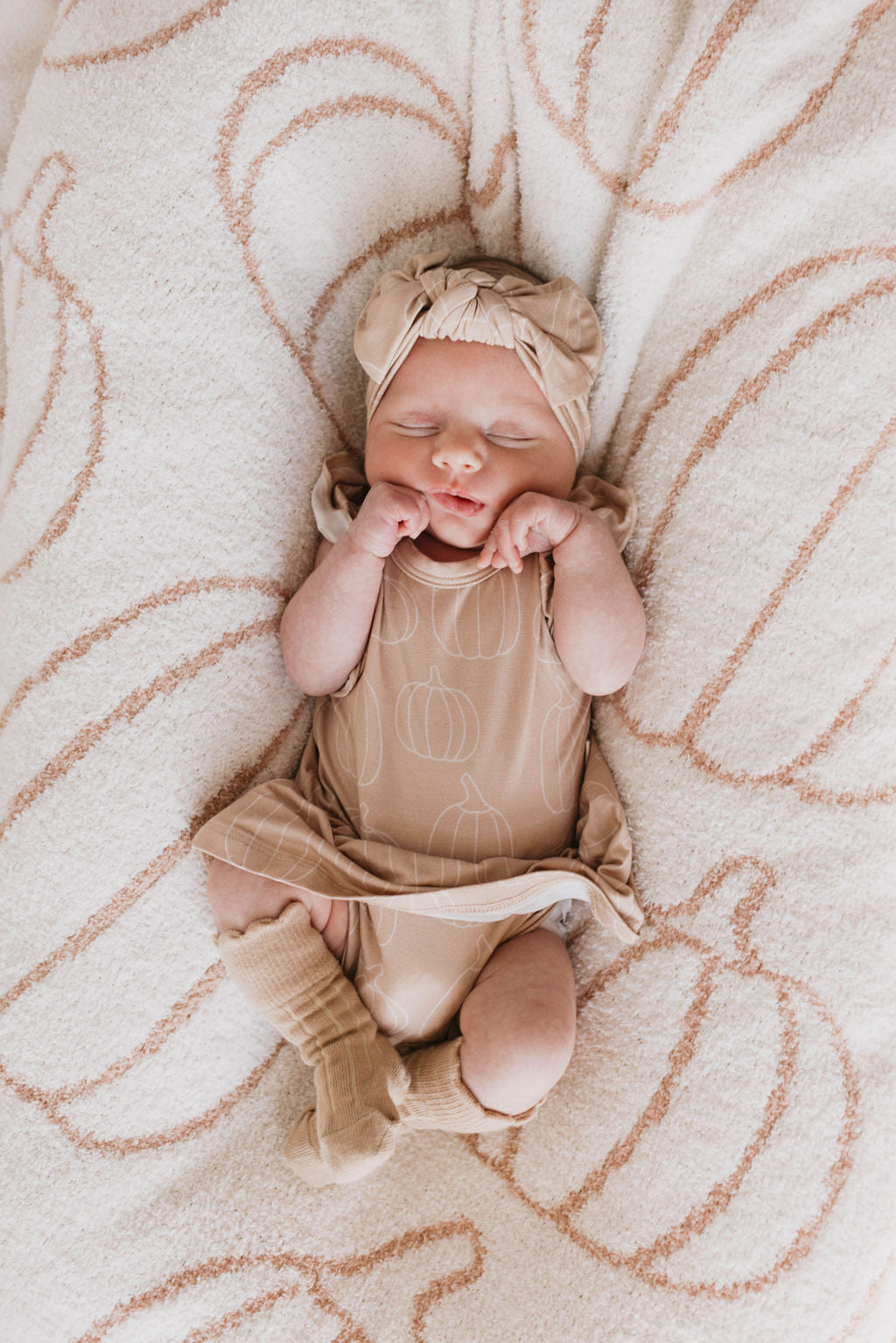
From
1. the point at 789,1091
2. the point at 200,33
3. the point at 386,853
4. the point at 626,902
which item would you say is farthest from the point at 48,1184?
the point at 200,33

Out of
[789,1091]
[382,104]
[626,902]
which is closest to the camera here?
[789,1091]

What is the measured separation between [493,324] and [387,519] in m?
0.30

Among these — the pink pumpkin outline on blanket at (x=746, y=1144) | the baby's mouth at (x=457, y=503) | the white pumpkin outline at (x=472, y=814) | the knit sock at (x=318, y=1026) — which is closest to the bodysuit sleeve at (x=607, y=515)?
the baby's mouth at (x=457, y=503)

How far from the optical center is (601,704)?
144 centimetres

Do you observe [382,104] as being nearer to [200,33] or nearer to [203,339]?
[200,33]

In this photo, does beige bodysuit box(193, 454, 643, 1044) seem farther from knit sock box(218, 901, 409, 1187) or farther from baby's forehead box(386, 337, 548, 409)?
baby's forehead box(386, 337, 548, 409)

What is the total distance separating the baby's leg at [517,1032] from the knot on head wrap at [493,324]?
2.40ft

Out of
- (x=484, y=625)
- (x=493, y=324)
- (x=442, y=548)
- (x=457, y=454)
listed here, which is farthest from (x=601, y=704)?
(x=493, y=324)

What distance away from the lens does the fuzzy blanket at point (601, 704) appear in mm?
1192

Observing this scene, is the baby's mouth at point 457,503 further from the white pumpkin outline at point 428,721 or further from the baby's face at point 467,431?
the white pumpkin outline at point 428,721

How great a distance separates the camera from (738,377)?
130 centimetres

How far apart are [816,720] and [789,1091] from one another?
1.42 feet

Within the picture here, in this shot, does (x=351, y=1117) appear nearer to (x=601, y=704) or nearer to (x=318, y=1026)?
(x=318, y=1026)

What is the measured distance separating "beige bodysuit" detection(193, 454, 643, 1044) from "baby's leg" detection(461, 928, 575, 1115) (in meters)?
0.05
